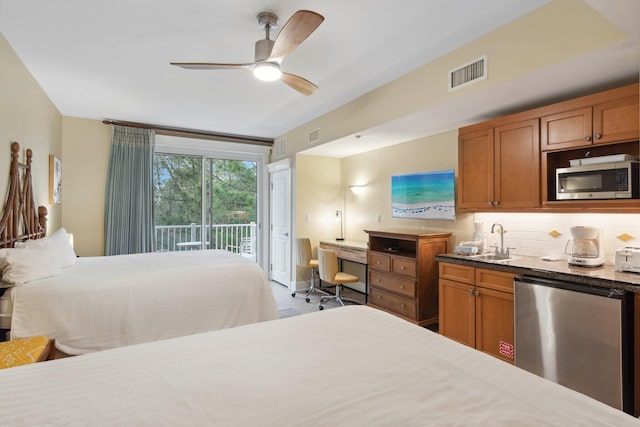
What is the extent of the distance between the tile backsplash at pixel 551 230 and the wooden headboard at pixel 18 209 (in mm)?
4433

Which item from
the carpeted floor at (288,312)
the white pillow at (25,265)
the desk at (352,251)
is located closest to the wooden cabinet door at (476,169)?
the desk at (352,251)

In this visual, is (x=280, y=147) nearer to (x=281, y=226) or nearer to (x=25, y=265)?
(x=281, y=226)

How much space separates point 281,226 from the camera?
5.95 meters

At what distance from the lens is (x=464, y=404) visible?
3.23 feet

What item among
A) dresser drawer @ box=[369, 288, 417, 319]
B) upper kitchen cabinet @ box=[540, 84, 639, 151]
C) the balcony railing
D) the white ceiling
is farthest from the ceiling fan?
the balcony railing

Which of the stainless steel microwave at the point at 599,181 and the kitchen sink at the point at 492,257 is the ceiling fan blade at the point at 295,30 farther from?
the kitchen sink at the point at 492,257

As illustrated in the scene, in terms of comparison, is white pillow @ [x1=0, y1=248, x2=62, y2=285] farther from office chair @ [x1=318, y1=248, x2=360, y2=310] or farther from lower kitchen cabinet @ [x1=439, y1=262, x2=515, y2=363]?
lower kitchen cabinet @ [x1=439, y1=262, x2=515, y2=363]

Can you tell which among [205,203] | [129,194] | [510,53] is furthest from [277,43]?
[205,203]

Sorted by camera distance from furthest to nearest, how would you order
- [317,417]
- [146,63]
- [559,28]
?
[146,63] < [559,28] < [317,417]

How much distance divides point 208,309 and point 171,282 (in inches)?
15.3

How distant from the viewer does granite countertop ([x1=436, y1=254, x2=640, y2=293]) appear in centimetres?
206

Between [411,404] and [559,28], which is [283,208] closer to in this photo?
[559,28]

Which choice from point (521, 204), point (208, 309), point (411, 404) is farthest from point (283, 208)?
point (411, 404)

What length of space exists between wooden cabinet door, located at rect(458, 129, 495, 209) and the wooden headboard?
13.4 ft
